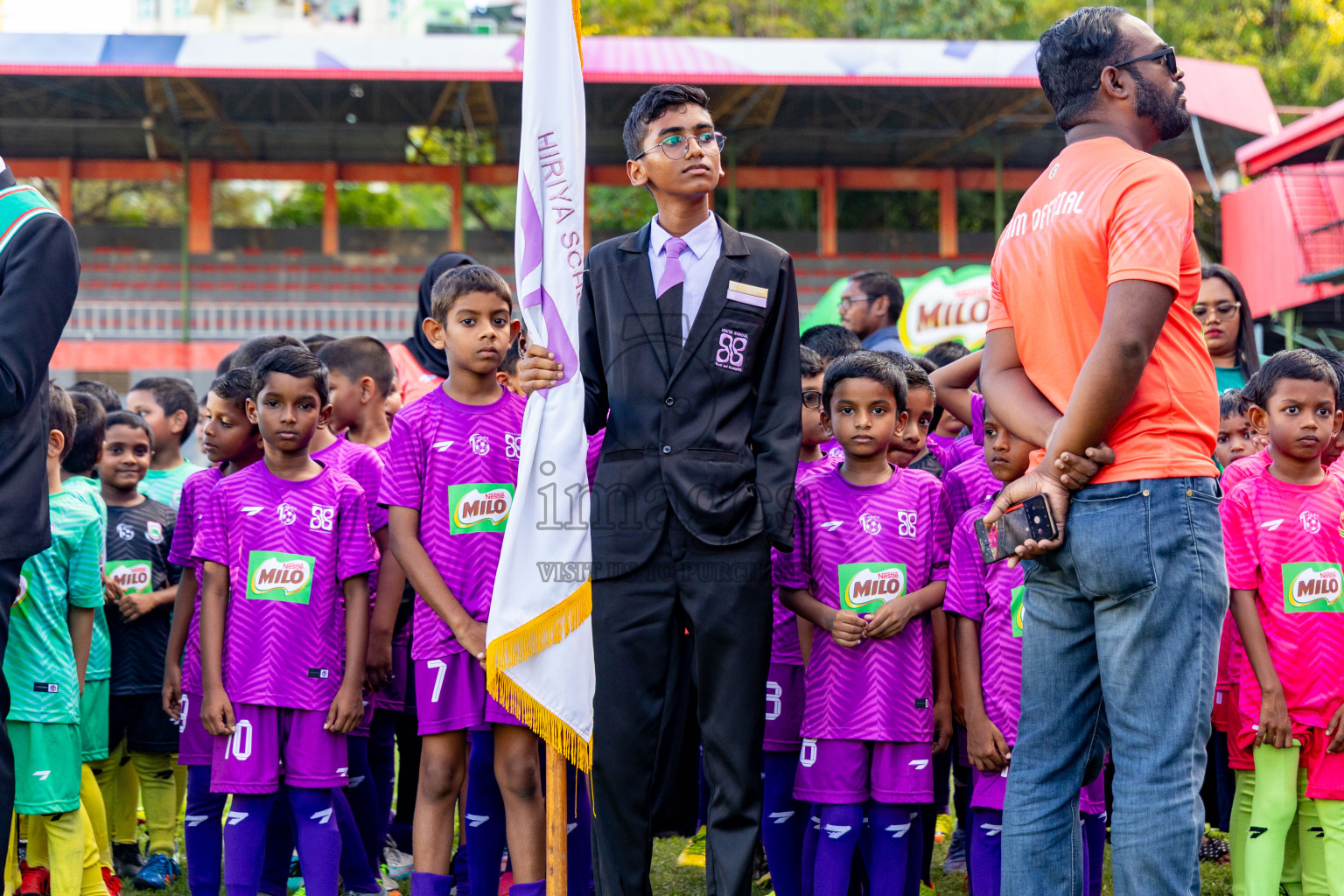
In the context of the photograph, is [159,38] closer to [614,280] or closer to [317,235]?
[317,235]

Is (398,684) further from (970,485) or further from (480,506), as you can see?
(970,485)

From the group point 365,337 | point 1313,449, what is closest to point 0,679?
point 365,337

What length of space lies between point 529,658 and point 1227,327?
3.24m

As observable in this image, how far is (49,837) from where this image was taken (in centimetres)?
370

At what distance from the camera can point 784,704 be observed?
13.1 ft

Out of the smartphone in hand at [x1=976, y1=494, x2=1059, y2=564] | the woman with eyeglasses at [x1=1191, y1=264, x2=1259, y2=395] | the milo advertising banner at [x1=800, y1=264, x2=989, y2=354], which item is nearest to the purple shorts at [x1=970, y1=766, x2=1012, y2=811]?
the smartphone in hand at [x1=976, y1=494, x2=1059, y2=564]

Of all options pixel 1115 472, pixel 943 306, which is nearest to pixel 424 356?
pixel 1115 472

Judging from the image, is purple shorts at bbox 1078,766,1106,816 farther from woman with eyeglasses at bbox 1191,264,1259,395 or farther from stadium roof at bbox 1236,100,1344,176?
stadium roof at bbox 1236,100,1344,176

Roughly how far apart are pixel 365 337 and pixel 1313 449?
370cm

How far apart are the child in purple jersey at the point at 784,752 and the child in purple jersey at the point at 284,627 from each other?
1273 mm

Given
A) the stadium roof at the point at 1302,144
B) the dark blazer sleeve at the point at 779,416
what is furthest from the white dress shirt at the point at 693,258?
the stadium roof at the point at 1302,144

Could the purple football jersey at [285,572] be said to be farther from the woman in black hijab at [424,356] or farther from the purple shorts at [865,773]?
the purple shorts at [865,773]

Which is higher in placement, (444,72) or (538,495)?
(444,72)

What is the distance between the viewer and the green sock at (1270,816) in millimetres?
3520
